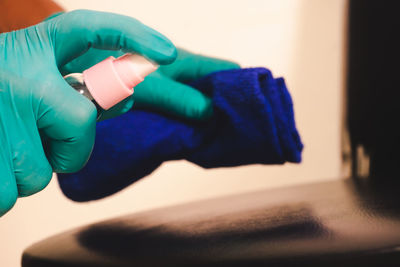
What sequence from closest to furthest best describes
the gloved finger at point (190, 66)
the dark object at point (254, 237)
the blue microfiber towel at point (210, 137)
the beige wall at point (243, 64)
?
the dark object at point (254, 237), the blue microfiber towel at point (210, 137), the gloved finger at point (190, 66), the beige wall at point (243, 64)

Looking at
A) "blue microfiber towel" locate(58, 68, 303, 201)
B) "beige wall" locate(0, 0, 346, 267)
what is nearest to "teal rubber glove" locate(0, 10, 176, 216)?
"blue microfiber towel" locate(58, 68, 303, 201)

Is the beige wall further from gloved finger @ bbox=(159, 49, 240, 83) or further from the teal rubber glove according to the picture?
the teal rubber glove

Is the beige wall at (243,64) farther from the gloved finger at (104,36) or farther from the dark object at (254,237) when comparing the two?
the gloved finger at (104,36)

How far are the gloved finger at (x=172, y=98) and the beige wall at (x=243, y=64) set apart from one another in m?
0.36

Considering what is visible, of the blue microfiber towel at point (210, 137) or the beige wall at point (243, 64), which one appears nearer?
the blue microfiber towel at point (210, 137)

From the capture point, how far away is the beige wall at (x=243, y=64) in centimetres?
73

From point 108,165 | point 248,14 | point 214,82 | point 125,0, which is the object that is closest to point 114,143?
point 108,165

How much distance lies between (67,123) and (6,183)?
0.07 m

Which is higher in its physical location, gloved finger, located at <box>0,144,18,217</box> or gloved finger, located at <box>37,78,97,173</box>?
gloved finger, located at <box>37,78,97,173</box>

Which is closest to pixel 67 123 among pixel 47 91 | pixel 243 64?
pixel 47 91

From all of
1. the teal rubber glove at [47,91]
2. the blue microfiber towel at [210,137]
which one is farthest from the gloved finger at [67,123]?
the blue microfiber towel at [210,137]

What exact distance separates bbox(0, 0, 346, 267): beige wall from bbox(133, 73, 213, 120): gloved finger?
355 millimetres

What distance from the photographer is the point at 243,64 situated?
33.8 inches

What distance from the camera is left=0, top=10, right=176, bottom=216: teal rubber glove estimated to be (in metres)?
0.28
